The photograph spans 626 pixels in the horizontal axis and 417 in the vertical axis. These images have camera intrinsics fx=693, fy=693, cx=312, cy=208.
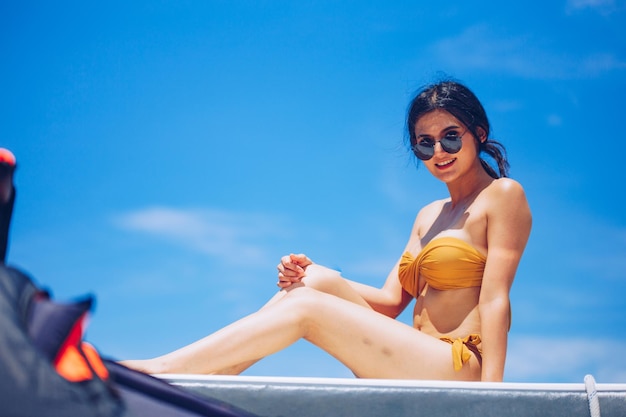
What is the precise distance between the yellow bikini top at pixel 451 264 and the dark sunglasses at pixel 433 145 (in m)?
0.58

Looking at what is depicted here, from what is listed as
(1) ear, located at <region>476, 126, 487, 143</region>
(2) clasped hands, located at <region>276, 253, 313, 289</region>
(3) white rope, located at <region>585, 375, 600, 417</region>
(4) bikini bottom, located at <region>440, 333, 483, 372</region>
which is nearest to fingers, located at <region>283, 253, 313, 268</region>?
(2) clasped hands, located at <region>276, 253, 313, 289</region>

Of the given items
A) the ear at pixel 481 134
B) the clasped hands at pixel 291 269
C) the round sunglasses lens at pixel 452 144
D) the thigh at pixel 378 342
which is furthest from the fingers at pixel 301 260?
the ear at pixel 481 134

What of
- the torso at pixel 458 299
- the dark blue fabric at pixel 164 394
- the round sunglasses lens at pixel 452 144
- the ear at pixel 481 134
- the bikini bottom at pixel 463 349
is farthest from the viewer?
the ear at pixel 481 134

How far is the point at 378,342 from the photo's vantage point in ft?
10.8

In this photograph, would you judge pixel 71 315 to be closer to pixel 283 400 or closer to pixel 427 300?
pixel 283 400

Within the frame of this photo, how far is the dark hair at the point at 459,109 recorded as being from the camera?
4066 millimetres

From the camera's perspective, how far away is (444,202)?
4.44m

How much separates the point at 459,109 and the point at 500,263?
1041mm

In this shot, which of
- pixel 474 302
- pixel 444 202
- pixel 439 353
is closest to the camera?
pixel 439 353

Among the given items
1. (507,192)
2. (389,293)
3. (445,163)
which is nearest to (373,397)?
(507,192)

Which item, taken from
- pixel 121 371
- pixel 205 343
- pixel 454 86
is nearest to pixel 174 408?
pixel 121 371

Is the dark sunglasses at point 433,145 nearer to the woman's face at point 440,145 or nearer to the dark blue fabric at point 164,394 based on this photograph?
the woman's face at point 440,145

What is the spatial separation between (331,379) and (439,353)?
0.95m

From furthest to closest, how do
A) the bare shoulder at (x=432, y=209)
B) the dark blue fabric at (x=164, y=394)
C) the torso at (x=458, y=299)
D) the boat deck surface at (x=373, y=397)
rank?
the bare shoulder at (x=432, y=209) < the torso at (x=458, y=299) < the boat deck surface at (x=373, y=397) < the dark blue fabric at (x=164, y=394)
